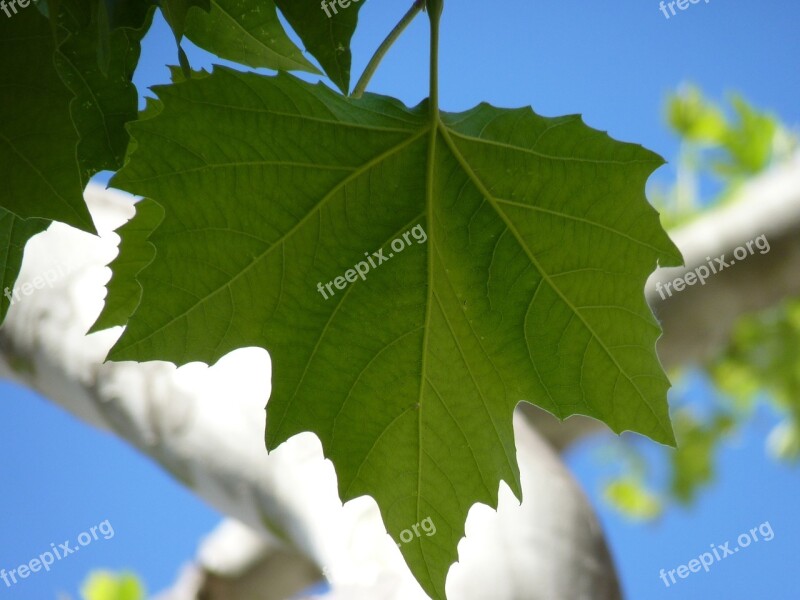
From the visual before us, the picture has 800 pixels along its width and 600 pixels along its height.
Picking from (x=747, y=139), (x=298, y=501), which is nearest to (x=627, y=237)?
(x=298, y=501)

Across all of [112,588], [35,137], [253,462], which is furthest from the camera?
[112,588]

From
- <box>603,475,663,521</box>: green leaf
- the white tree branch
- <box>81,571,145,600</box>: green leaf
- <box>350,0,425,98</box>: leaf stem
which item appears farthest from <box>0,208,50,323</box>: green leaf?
<box>603,475,663,521</box>: green leaf

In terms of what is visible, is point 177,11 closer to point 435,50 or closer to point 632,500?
point 435,50

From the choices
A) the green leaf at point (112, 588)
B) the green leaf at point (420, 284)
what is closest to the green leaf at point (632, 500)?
the green leaf at point (112, 588)

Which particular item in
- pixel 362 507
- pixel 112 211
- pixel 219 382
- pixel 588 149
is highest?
pixel 112 211

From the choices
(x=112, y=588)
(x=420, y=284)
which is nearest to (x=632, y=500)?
(x=112, y=588)

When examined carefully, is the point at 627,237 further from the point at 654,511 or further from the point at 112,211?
the point at 654,511
